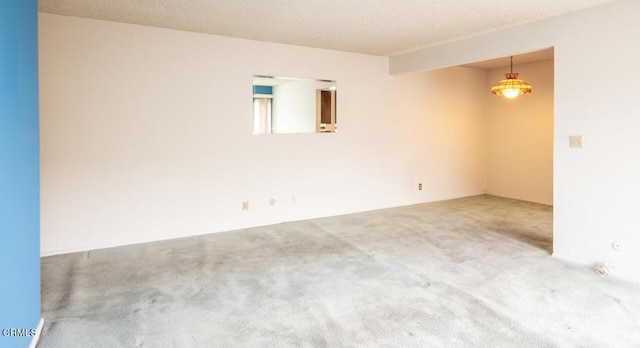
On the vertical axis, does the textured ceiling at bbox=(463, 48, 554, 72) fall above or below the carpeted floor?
above

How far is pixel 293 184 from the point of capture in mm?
5363

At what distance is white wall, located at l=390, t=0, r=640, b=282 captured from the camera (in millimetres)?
3268

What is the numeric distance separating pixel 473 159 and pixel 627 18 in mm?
4200

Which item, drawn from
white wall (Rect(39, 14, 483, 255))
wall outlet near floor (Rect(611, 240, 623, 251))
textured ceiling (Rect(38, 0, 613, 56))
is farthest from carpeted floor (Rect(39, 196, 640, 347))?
textured ceiling (Rect(38, 0, 613, 56))

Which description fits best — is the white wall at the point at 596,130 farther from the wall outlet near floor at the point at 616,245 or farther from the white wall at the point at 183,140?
the white wall at the point at 183,140

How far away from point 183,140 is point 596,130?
13.6 feet

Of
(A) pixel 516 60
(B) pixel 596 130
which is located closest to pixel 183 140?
(B) pixel 596 130

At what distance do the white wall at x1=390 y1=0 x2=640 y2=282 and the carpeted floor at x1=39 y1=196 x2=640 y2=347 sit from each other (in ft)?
1.07

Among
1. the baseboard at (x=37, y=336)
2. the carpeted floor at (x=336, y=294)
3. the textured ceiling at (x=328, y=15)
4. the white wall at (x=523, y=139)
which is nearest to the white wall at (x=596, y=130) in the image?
the textured ceiling at (x=328, y=15)

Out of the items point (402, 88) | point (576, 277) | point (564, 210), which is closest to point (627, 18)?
point (564, 210)

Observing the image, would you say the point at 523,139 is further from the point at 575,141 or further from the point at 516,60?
the point at 575,141

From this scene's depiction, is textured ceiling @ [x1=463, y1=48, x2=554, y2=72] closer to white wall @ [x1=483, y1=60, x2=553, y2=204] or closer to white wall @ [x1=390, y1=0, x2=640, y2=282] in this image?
white wall @ [x1=483, y1=60, x2=553, y2=204]

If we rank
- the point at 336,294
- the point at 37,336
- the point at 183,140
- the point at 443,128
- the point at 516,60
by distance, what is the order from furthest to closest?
the point at 443,128, the point at 516,60, the point at 183,140, the point at 336,294, the point at 37,336

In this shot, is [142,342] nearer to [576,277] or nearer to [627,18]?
[576,277]
